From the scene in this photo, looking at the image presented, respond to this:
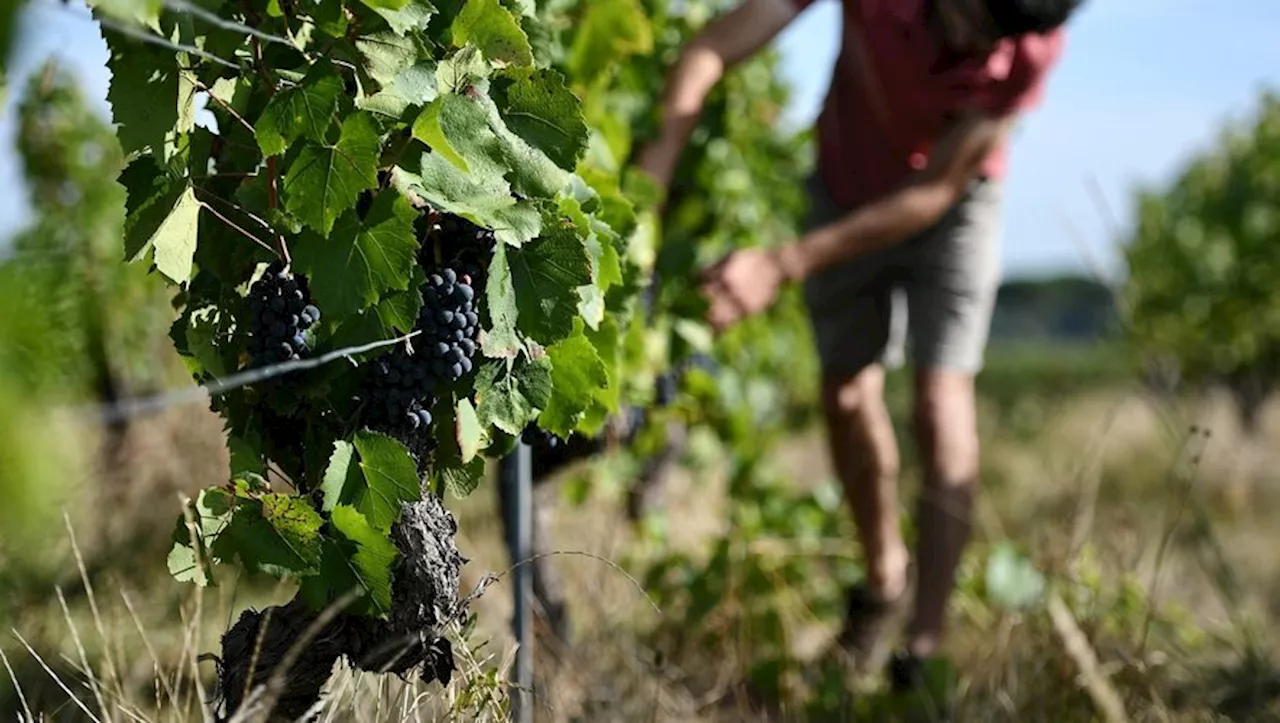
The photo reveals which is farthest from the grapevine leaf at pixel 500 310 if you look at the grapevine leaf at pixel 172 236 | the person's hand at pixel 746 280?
the person's hand at pixel 746 280

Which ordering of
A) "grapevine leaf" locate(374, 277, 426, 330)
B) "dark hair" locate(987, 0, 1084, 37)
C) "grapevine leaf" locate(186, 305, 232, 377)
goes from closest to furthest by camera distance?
"grapevine leaf" locate(374, 277, 426, 330), "grapevine leaf" locate(186, 305, 232, 377), "dark hair" locate(987, 0, 1084, 37)

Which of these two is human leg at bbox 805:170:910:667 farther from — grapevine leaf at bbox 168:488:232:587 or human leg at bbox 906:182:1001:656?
grapevine leaf at bbox 168:488:232:587

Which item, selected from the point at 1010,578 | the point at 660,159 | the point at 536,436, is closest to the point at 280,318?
the point at 536,436

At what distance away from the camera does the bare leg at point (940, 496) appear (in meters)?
3.03

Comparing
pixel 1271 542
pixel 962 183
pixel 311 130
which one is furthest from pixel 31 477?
pixel 1271 542

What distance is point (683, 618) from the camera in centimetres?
349

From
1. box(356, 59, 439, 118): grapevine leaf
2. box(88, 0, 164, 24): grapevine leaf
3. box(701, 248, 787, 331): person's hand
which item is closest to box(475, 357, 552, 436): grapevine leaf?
box(356, 59, 439, 118): grapevine leaf

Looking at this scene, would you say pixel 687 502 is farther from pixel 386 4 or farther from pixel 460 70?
pixel 386 4

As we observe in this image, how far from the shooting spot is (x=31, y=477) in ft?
2.26

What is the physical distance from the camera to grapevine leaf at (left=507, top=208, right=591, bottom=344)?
1.53 meters

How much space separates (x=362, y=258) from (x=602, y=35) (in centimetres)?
139

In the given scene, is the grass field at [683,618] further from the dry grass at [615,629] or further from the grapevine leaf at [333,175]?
the grapevine leaf at [333,175]

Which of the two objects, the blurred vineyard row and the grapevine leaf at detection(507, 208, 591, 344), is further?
the blurred vineyard row

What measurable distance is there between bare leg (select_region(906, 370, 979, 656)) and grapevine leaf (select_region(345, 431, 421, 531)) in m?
1.81
